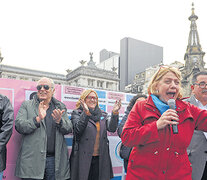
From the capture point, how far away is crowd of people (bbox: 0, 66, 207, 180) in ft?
5.90

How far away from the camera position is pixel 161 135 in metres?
1.81

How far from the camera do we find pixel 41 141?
3.00 meters

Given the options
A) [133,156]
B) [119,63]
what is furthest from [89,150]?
[119,63]

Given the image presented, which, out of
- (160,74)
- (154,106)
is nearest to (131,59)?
(160,74)

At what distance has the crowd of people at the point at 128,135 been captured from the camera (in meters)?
1.80

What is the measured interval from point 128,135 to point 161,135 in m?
0.30

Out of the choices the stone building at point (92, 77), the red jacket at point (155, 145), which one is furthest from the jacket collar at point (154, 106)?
the stone building at point (92, 77)

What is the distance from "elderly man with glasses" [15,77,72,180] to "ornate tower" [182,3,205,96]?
3797 centimetres

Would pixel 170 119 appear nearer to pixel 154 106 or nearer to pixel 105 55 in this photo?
pixel 154 106

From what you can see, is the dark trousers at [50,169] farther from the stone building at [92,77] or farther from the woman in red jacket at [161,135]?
the stone building at [92,77]

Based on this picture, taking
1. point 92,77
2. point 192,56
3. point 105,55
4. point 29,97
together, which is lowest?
point 29,97

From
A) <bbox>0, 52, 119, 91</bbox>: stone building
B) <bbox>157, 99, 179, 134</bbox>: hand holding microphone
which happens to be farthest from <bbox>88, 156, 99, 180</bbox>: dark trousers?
<bbox>0, 52, 119, 91</bbox>: stone building

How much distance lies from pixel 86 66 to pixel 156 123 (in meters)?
52.0

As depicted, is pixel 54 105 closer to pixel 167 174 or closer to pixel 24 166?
pixel 24 166
